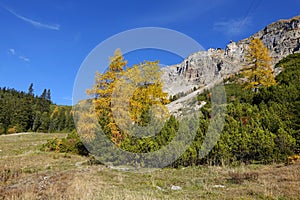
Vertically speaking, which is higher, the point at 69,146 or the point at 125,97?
the point at 125,97

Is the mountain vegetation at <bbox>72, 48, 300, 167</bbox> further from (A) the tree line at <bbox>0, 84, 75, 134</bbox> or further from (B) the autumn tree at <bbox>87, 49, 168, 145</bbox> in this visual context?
(A) the tree line at <bbox>0, 84, 75, 134</bbox>

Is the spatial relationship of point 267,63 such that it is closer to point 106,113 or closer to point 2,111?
point 106,113

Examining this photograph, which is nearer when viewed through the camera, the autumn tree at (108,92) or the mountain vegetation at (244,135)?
the mountain vegetation at (244,135)

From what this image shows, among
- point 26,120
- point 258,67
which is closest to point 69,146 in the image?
point 258,67

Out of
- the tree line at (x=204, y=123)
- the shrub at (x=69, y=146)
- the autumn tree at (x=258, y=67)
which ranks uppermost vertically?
the autumn tree at (x=258, y=67)

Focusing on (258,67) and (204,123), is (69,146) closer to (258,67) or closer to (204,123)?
(204,123)

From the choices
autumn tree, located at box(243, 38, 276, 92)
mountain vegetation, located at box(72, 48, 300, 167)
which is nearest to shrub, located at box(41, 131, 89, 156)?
mountain vegetation, located at box(72, 48, 300, 167)

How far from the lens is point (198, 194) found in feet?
24.0

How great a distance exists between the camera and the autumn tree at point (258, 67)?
25203 millimetres

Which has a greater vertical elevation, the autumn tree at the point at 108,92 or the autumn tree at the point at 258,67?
the autumn tree at the point at 258,67

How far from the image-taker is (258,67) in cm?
2573

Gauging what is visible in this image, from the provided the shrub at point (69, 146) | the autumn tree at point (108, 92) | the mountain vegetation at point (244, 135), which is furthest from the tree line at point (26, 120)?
the mountain vegetation at point (244, 135)

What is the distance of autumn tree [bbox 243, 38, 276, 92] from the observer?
25.2 meters

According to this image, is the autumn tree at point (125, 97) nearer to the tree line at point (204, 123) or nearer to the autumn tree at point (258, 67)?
the tree line at point (204, 123)
